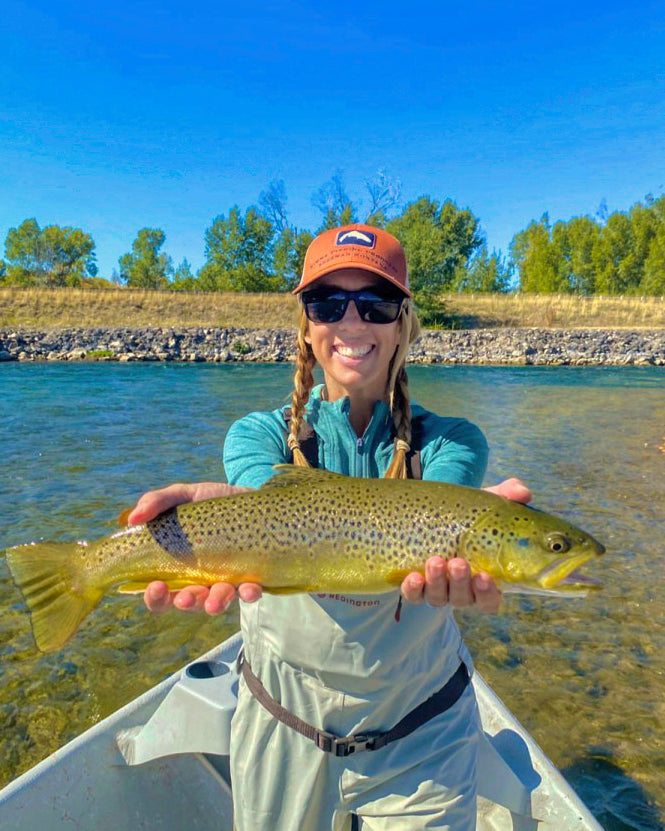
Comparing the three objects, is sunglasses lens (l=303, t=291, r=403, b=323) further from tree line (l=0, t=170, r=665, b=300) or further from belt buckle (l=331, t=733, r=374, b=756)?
tree line (l=0, t=170, r=665, b=300)

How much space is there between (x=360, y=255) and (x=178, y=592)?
1.47 meters

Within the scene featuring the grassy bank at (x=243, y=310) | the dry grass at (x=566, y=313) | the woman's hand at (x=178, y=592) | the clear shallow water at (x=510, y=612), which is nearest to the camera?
the woman's hand at (x=178, y=592)

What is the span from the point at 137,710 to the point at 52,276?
109m

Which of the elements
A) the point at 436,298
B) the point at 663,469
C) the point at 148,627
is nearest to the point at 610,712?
the point at 148,627

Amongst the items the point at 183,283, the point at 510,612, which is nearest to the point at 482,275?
the point at 183,283

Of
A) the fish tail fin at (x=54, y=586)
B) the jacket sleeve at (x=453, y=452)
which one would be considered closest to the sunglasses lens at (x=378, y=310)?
the jacket sleeve at (x=453, y=452)

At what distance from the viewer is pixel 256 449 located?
2609mm

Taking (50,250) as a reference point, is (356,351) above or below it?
below

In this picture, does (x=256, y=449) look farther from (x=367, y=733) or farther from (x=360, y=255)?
(x=367, y=733)

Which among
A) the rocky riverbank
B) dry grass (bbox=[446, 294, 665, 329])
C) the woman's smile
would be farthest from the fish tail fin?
dry grass (bbox=[446, 294, 665, 329])

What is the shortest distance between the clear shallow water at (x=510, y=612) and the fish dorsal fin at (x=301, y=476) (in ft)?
9.04

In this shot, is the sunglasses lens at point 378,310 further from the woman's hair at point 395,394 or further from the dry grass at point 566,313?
the dry grass at point 566,313

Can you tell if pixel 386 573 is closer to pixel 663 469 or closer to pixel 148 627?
pixel 148 627

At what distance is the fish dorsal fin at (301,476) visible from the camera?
7.80 ft
